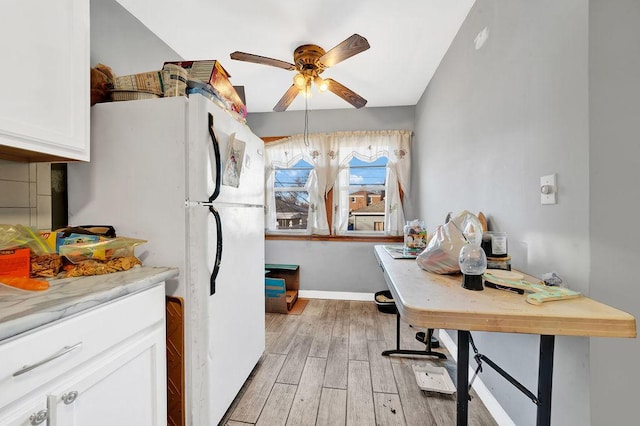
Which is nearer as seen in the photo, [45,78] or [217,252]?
[45,78]

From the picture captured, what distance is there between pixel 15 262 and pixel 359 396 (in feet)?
6.00

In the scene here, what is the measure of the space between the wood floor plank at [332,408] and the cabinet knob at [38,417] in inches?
48.3

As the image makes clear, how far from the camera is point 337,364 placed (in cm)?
199

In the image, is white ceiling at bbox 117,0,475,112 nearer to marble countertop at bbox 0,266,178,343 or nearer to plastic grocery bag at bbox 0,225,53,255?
plastic grocery bag at bbox 0,225,53,255

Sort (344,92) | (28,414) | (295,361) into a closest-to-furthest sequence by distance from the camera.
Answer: (28,414), (295,361), (344,92)

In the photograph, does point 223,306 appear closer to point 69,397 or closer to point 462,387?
point 69,397

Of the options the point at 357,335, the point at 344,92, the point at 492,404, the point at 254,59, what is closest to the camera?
the point at 492,404

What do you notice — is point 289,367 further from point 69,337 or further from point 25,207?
point 25,207

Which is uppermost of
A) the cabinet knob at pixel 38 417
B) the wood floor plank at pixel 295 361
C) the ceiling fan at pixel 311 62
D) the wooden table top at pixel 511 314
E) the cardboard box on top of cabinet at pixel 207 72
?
the ceiling fan at pixel 311 62

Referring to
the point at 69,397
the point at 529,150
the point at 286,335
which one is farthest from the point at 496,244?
the point at 286,335

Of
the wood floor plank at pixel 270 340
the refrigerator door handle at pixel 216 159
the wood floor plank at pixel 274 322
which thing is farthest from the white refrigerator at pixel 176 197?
the wood floor plank at pixel 274 322

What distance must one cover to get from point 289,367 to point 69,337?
5.09ft

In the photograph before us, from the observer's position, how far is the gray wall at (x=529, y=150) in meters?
0.92

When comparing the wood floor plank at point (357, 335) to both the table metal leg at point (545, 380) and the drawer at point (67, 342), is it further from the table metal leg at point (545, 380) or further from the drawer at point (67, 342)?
the drawer at point (67, 342)
